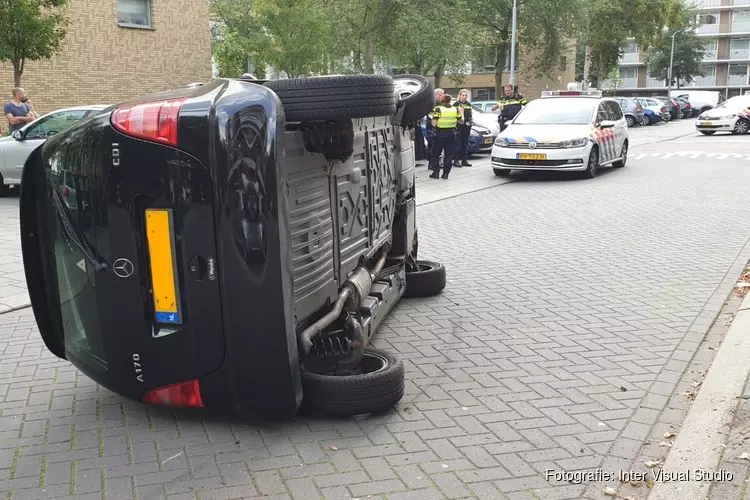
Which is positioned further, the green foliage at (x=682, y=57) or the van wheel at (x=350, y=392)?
the green foliage at (x=682, y=57)

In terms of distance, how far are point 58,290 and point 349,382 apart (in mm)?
1608

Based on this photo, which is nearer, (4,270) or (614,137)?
(4,270)

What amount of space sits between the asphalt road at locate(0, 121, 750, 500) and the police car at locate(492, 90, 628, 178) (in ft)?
22.3

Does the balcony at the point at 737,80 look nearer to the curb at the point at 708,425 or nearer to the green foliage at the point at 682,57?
the green foliage at the point at 682,57

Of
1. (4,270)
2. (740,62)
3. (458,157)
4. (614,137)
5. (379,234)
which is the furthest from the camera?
(740,62)

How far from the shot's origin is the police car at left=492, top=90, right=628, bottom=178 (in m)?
15.2

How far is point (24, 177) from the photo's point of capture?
3906 millimetres

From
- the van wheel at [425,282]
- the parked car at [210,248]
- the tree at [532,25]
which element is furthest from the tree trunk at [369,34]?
the parked car at [210,248]

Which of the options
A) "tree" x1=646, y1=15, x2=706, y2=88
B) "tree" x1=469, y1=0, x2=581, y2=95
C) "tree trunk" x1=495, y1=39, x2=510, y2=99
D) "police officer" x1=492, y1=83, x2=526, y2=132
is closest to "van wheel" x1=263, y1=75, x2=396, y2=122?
"police officer" x1=492, y1=83, x2=526, y2=132

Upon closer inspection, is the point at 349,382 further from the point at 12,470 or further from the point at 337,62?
the point at 337,62

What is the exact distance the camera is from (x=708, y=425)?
3.84m

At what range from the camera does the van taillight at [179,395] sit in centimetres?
362

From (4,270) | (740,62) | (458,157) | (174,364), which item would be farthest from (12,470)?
(740,62)

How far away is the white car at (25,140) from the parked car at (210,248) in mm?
9669
